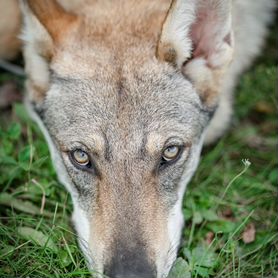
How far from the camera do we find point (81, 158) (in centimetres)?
371

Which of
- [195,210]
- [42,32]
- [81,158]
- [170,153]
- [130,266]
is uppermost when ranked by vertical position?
[42,32]

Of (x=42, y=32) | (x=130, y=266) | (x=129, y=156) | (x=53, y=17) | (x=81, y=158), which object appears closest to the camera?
(x=130, y=266)

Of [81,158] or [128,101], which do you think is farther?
[81,158]

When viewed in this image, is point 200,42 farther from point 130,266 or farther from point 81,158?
point 130,266

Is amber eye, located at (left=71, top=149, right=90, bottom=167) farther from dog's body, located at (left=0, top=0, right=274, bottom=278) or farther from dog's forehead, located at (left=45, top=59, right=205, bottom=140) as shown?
dog's forehead, located at (left=45, top=59, right=205, bottom=140)

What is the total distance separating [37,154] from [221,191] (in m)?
1.50

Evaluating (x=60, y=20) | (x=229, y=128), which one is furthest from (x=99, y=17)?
(x=229, y=128)

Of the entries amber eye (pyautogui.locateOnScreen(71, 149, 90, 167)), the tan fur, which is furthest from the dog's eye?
the tan fur

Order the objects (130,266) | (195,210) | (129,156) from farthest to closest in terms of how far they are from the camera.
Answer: (195,210) < (129,156) < (130,266)

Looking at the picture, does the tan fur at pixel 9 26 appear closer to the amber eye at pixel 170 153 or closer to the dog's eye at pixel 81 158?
the dog's eye at pixel 81 158

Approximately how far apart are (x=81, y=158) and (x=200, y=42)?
1178 mm

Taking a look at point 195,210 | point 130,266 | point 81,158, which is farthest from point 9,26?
point 130,266

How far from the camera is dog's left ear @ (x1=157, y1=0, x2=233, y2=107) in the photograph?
3.71m

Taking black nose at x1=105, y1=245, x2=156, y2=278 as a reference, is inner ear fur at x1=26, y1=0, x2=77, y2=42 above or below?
above
